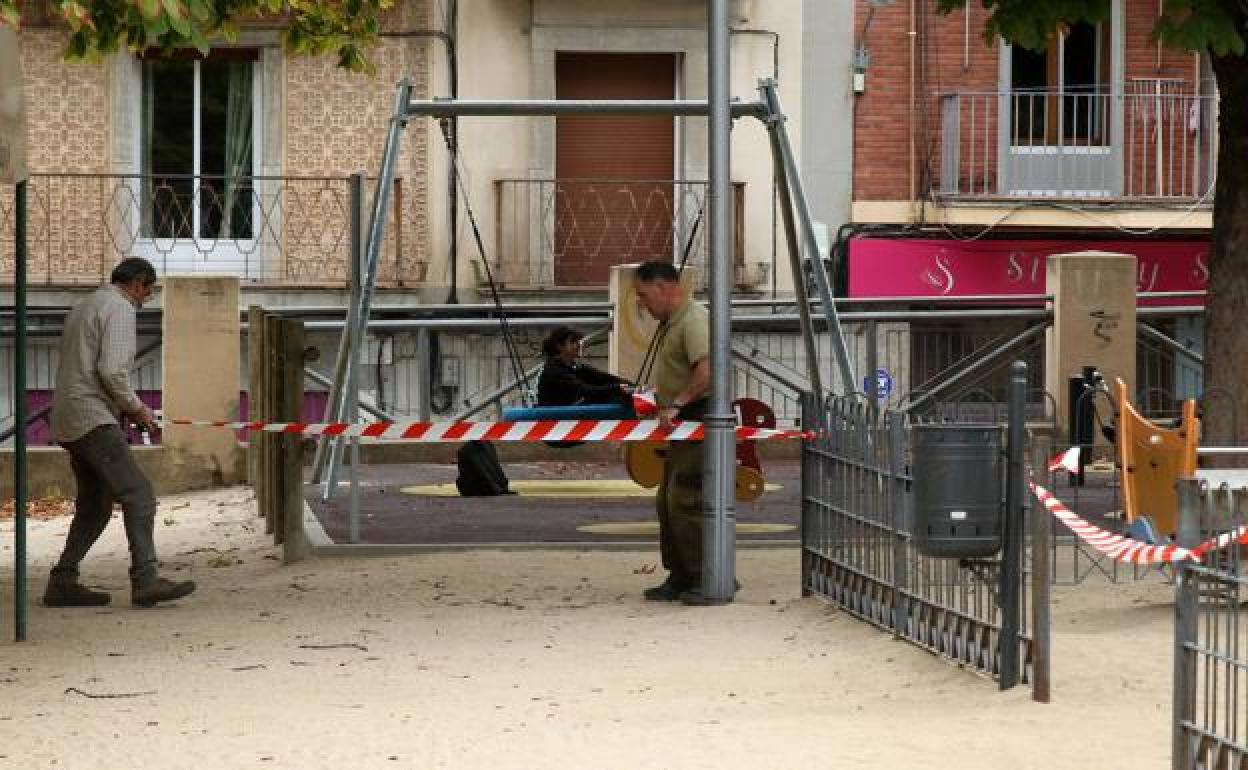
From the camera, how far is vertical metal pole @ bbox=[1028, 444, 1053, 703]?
9.36 metres

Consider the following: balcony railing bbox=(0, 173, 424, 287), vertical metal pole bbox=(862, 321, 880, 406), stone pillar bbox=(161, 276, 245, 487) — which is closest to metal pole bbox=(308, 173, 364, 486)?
stone pillar bbox=(161, 276, 245, 487)

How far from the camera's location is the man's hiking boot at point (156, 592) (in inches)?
524

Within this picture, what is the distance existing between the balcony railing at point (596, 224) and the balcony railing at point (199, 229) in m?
1.14

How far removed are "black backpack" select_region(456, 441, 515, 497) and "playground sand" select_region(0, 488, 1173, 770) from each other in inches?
173

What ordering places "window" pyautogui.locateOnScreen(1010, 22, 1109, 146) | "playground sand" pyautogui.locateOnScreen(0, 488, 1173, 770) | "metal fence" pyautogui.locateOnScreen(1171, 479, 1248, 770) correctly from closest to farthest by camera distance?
"metal fence" pyautogui.locateOnScreen(1171, 479, 1248, 770)
"playground sand" pyautogui.locateOnScreen(0, 488, 1173, 770)
"window" pyautogui.locateOnScreen(1010, 22, 1109, 146)

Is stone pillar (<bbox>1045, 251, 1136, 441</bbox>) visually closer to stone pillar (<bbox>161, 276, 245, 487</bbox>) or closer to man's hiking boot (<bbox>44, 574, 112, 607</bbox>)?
stone pillar (<bbox>161, 276, 245, 487</bbox>)

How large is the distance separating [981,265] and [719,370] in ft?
51.2

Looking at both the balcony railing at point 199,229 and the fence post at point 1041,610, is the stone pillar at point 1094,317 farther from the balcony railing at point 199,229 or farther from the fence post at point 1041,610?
the fence post at point 1041,610

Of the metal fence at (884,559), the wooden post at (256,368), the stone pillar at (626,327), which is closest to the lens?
the metal fence at (884,559)

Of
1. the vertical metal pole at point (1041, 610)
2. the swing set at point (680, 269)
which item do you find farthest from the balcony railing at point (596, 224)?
the vertical metal pole at point (1041, 610)

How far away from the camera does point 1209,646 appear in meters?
7.24

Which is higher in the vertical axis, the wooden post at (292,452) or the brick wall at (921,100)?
the brick wall at (921,100)

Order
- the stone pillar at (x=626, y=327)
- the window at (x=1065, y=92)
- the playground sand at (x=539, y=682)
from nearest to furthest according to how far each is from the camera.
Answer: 1. the playground sand at (x=539, y=682)
2. the stone pillar at (x=626, y=327)
3. the window at (x=1065, y=92)

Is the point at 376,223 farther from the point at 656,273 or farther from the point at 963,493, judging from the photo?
the point at 963,493
